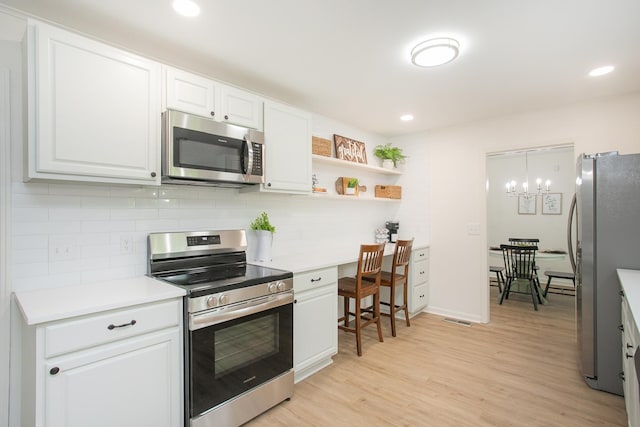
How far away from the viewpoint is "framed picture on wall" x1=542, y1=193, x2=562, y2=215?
19.1 ft

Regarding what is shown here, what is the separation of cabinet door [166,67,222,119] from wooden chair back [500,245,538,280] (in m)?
4.48

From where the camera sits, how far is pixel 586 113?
323cm

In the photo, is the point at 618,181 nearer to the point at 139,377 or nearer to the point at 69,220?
the point at 139,377

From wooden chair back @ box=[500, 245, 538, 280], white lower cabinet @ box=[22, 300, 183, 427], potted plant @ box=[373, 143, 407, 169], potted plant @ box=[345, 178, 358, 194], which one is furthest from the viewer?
wooden chair back @ box=[500, 245, 538, 280]

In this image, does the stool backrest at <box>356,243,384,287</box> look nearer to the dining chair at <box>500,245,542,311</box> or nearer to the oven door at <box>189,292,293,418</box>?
the oven door at <box>189,292,293,418</box>

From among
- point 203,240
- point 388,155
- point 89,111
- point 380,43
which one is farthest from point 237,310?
point 388,155

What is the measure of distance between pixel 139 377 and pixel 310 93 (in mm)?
2532

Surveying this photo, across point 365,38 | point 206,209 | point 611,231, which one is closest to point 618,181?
point 611,231

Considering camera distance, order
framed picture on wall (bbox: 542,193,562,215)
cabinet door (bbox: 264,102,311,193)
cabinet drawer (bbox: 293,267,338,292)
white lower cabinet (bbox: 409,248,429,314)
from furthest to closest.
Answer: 1. framed picture on wall (bbox: 542,193,562,215)
2. white lower cabinet (bbox: 409,248,429,314)
3. cabinet door (bbox: 264,102,311,193)
4. cabinet drawer (bbox: 293,267,338,292)

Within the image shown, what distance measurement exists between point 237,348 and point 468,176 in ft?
11.1

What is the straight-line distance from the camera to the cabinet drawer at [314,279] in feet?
8.00

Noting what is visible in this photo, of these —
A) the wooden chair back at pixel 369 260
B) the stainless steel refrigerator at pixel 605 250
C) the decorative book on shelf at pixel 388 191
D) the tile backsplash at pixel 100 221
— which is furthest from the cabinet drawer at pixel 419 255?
the tile backsplash at pixel 100 221

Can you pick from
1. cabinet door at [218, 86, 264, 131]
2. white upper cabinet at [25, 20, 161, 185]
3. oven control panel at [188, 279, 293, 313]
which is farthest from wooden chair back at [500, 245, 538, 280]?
white upper cabinet at [25, 20, 161, 185]

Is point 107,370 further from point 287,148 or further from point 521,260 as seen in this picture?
point 521,260
